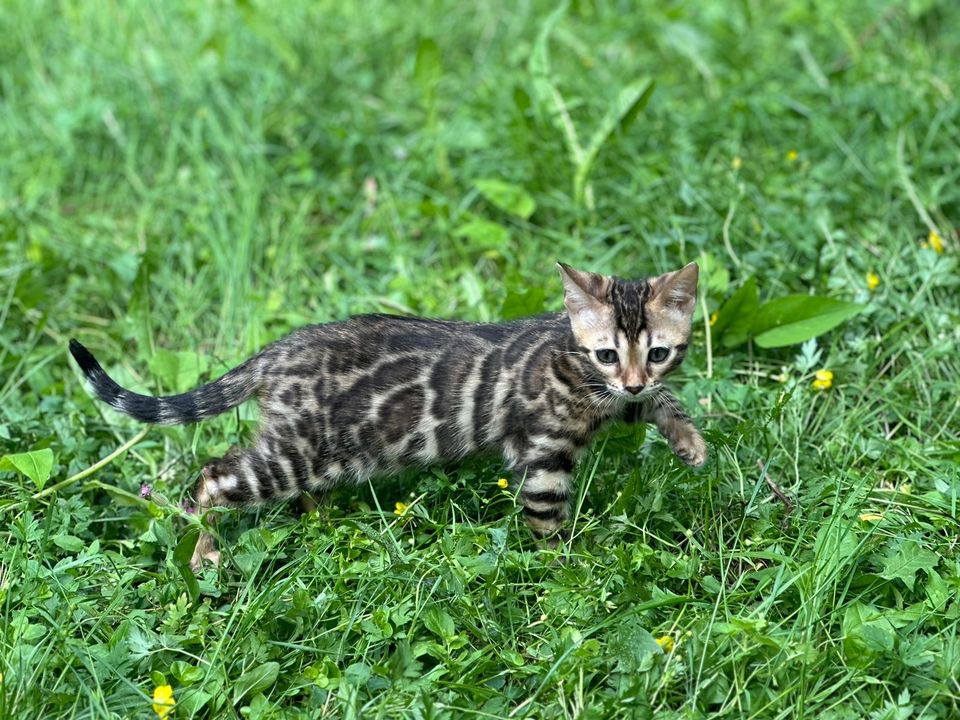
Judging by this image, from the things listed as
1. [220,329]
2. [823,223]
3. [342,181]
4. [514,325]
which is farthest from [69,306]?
[823,223]

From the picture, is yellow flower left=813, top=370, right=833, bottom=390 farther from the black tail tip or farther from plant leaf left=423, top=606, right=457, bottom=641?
the black tail tip

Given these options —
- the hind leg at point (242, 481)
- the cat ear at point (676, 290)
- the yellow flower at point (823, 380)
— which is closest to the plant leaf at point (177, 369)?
the hind leg at point (242, 481)

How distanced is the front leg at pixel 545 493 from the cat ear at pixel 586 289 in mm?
620

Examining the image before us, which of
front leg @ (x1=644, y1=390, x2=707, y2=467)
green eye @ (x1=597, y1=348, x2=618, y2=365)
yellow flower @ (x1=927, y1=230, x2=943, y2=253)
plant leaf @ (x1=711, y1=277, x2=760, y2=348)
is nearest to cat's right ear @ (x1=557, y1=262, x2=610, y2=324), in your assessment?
green eye @ (x1=597, y1=348, x2=618, y2=365)

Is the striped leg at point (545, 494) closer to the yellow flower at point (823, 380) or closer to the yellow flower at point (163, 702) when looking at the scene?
the yellow flower at point (823, 380)

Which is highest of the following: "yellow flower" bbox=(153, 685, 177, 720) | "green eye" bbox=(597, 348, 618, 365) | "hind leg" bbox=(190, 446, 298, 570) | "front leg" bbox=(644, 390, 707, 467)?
"green eye" bbox=(597, 348, 618, 365)

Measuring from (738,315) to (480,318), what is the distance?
1.35m

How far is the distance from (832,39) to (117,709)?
6556 millimetres

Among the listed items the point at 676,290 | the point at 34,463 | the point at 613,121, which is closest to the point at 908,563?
the point at 676,290

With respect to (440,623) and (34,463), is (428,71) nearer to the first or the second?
(34,463)

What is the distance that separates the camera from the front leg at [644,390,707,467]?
434 cm

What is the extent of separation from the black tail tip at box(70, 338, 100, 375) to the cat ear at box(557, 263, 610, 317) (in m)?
1.98

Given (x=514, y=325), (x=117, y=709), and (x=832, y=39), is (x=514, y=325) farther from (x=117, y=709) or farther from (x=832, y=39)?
(x=832, y=39)

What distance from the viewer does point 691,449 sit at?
4352 millimetres
